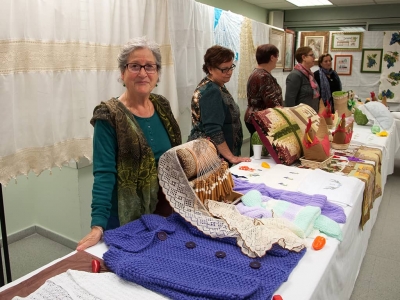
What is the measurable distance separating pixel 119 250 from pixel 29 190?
214 centimetres

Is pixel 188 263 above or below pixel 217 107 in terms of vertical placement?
below

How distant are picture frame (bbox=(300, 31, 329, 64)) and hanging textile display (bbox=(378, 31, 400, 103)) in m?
0.85

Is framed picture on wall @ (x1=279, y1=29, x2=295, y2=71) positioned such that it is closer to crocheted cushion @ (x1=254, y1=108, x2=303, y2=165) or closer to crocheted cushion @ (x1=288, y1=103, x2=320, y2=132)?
crocheted cushion @ (x1=288, y1=103, x2=320, y2=132)

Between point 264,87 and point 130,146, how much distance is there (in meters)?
1.58

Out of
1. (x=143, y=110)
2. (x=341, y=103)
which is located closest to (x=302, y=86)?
(x=341, y=103)

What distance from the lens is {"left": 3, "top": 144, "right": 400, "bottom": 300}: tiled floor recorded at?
2176mm

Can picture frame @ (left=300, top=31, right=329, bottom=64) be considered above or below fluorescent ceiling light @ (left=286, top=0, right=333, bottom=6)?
below

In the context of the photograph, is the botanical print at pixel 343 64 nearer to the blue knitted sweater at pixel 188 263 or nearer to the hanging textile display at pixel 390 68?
the hanging textile display at pixel 390 68

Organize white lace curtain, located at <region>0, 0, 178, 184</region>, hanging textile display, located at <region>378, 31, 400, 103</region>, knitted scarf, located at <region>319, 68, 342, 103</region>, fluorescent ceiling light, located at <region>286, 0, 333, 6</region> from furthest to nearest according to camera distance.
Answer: fluorescent ceiling light, located at <region>286, 0, 333, 6</region> < hanging textile display, located at <region>378, 31, 400, 103</region> < knitted scarf, located at <region>319, 68, 342, 103</region> < white lace curtain, located at <region>0, 0, 178, 184</region>

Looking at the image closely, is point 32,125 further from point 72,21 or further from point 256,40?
point 256,40

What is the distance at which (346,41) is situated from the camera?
5.75m

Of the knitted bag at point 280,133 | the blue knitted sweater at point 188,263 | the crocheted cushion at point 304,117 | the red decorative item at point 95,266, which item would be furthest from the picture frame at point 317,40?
the red decorative item at point 95,266

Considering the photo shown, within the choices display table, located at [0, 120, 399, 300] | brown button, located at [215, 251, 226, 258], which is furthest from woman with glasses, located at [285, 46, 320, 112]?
brown button, located at [215, 251, 226, 258]

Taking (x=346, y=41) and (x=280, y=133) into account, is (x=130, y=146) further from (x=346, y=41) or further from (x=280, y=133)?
(x=346, y=41)
